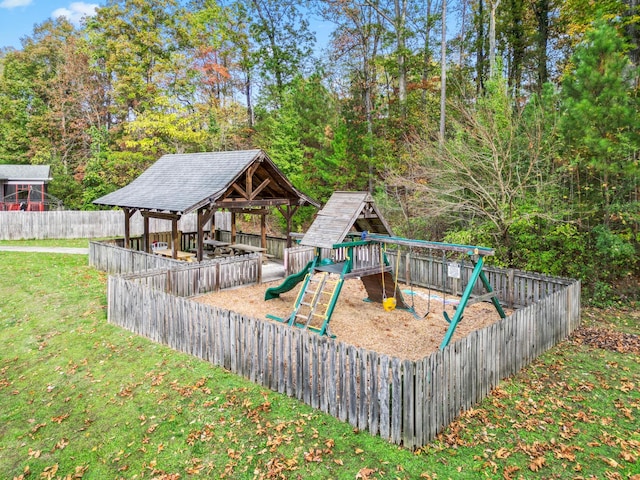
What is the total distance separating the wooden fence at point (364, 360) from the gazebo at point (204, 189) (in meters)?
5.92

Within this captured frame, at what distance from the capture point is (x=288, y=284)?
13.5 metres

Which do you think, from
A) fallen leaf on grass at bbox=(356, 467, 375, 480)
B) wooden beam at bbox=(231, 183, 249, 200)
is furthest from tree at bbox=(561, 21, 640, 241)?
wooden beam at bbox=(231, 183, 249, 200)

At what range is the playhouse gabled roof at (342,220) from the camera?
1074 cm

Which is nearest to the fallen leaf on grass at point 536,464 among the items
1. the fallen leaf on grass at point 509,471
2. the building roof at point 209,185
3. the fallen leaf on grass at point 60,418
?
the fallen leaf on grass at point 509,471

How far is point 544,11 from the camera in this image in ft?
89.0

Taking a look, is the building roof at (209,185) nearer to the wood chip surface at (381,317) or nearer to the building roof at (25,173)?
the wood chip surface at (381,317)

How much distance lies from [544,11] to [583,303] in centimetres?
2190

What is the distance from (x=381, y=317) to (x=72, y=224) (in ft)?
75.8

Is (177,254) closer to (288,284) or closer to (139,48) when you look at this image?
(288,284)

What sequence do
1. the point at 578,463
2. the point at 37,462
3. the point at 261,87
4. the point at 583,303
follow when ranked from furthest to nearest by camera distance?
the point at 261,87
the point at 583,303
the point at 37,462
the point at 578,463

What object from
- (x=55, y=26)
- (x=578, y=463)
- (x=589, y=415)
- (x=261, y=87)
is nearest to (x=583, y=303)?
(x=589, y=415)

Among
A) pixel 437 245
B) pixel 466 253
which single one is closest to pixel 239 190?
pixel 437 245

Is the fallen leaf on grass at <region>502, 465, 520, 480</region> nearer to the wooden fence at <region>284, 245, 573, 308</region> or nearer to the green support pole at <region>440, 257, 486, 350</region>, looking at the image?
the green support pole at <region>440, 257, 486, 350</region>

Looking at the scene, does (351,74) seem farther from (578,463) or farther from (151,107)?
(578,463)
